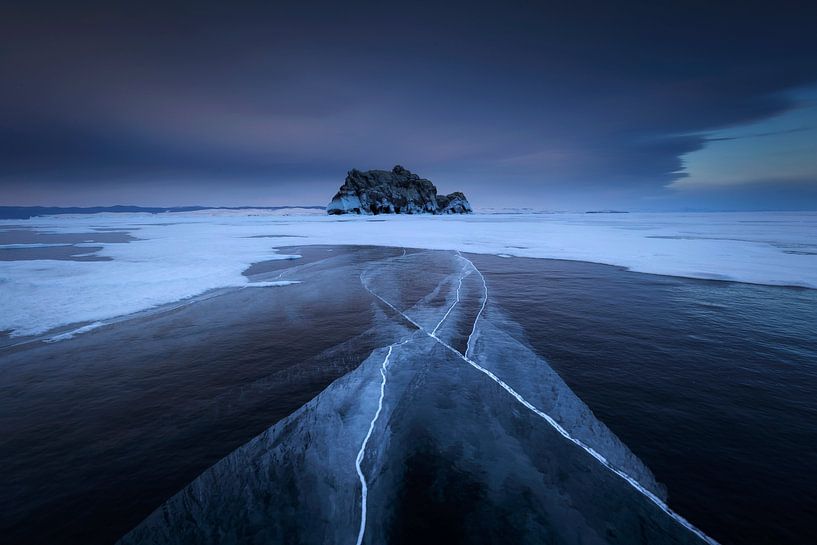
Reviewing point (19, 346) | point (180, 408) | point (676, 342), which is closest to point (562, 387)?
point (676, 342)

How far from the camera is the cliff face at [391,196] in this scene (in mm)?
108531

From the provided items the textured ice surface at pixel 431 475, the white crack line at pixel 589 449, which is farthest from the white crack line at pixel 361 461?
the white crack line at pixel 589 449

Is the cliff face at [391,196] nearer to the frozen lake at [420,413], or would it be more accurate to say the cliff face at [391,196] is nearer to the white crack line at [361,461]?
the frozen lake at [420,413]

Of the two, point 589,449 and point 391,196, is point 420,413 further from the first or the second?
point 391,196

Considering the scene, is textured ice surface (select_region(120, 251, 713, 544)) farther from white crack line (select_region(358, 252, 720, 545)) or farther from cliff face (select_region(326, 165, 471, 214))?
cliff face (select_region(326, 165, 471, 214))

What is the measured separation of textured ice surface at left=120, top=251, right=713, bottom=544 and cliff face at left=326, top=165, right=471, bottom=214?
107 m

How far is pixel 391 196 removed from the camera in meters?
115

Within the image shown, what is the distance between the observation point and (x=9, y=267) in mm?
13945

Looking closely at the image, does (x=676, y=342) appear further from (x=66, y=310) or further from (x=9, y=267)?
(x=9, y=267)

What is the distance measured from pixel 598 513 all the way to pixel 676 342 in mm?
5166

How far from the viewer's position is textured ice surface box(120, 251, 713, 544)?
2916 millimetres

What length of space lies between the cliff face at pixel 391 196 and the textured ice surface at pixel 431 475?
107063 millimetres

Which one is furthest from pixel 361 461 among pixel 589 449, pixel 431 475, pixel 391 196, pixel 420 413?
pixel 391 196

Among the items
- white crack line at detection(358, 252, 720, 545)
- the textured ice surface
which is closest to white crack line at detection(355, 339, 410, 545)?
the textured ice surface
